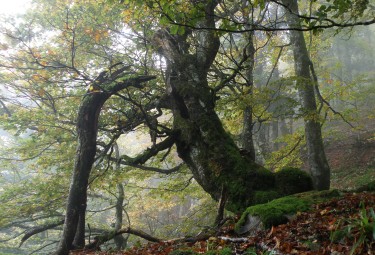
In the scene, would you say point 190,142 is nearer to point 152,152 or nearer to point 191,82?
point 152,152

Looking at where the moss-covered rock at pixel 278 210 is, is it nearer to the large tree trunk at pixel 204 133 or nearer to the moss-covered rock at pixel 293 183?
the moss-covered rock at pixel 293 183

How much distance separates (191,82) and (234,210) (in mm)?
3354

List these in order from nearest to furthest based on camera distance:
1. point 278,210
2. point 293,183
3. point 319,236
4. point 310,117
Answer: point 319,236, point 278,210, point 293,183, point 310,117

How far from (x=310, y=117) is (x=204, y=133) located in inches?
119

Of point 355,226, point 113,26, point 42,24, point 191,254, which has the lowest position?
point 191,254

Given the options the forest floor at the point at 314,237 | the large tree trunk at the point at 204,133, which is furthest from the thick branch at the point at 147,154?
the forest floor at the point at 314,237

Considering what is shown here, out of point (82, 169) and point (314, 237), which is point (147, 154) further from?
point (314, 237)

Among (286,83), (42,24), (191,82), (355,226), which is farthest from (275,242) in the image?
(42,24)

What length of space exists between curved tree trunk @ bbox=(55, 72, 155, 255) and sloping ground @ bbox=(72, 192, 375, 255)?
2944 millimetres

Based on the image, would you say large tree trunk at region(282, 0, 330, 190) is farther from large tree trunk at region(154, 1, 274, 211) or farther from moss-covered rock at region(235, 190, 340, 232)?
moss-covered rock at region(235, 190, 340, 232)

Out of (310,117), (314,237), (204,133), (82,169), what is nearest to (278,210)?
(314,237)

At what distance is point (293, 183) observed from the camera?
546cm

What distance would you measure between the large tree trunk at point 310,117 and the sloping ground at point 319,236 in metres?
3.70

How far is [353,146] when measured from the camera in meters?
16.2
